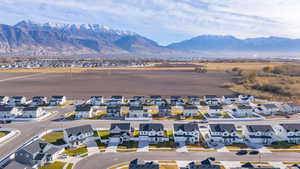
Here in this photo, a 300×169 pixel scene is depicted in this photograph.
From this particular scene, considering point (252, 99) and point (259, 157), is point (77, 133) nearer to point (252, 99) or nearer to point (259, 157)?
point (259, 157)

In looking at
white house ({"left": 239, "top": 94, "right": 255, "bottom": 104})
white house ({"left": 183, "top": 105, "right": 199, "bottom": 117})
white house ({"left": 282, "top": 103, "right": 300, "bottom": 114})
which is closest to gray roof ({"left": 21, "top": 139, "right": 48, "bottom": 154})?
white house ({"left": 183, "top": 105, "right": 199, "bottom": 117})

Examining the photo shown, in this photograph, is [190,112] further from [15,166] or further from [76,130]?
[15,166]

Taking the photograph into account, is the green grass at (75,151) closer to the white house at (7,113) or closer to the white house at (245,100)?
the white house at (7,113)

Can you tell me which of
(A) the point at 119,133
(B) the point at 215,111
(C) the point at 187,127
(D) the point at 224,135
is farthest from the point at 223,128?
(A) the point at 119,133

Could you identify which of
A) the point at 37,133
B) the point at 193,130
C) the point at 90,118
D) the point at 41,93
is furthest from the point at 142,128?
the point at 41,93

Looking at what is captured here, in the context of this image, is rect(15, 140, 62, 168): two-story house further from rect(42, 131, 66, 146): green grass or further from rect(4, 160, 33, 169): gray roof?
rect(42, 131, 66, 146): green grass

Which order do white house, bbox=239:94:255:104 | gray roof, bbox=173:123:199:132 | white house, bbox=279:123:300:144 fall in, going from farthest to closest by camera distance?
1. white house, bbox=239:94:255:104
2. gray roof, bbox=173:123:199:132
3. white house, bbox=279:123:300:144

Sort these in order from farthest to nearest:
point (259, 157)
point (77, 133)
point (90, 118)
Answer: point (90, 118) → point (77, 133) → point (259, 157)
